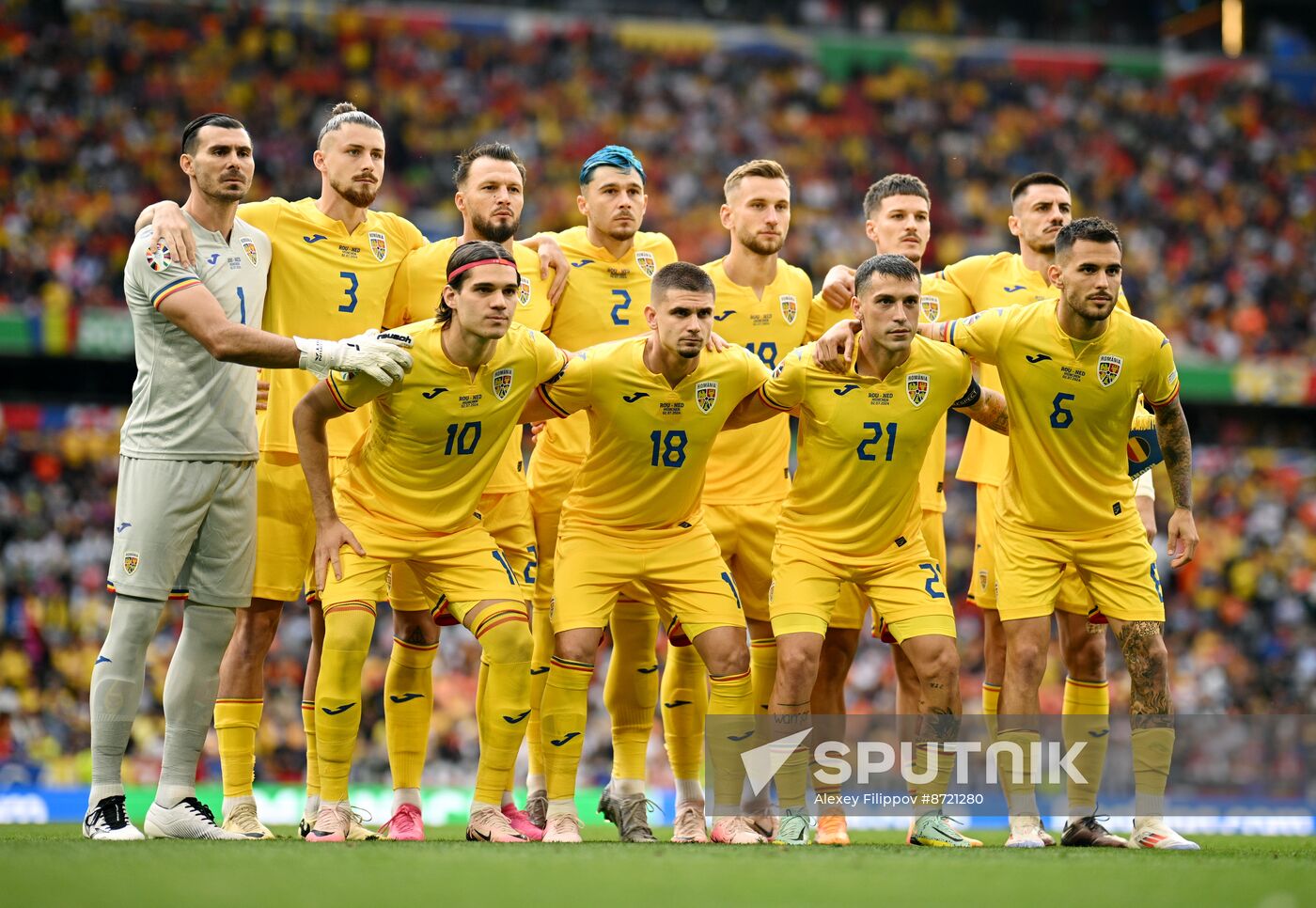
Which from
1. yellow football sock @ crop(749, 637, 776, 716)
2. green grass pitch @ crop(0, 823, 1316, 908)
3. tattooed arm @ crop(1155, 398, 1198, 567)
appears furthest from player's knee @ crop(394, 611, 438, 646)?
tattooed arm @ crop(1155, 398, 1198, 567)

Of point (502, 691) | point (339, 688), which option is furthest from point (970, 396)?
point (339, 688)

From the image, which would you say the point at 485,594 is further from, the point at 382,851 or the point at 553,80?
the point at 553,80

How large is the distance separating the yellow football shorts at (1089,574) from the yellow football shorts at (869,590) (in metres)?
0.32

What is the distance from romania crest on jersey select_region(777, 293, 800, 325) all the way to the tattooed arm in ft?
6.24

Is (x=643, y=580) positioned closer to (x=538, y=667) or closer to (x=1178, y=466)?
(x=538, y=667)

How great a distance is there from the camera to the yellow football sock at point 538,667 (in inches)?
293

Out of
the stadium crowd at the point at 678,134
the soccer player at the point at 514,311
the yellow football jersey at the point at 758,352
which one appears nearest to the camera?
the soccer player at the point at 514,311

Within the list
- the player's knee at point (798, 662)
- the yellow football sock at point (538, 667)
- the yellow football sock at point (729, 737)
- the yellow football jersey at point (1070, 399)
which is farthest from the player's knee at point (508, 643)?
the yellow football jersey at point (1070, 399)

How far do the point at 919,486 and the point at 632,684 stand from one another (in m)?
1.75

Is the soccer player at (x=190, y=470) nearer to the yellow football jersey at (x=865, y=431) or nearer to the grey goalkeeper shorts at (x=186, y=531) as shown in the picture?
the grey goalkeeper shorts at (x=186, y=531)

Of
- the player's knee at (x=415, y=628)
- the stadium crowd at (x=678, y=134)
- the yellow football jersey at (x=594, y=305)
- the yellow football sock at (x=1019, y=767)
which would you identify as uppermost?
the stadium crowd at (x=678, y=134)

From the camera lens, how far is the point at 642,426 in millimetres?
6992

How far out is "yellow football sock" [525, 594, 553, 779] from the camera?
24.4 ft

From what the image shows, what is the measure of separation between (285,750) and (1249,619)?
12440 mm
